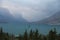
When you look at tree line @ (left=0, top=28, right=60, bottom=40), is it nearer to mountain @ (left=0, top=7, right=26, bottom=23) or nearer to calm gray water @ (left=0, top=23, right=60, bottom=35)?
calm gray water @ (left=0, top=23, right=60, bottom=35)

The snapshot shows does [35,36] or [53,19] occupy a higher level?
[53,19]

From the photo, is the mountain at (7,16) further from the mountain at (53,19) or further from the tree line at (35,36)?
the mountain at (53,19)

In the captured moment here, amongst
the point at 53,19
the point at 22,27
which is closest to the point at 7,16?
the point at 22,27

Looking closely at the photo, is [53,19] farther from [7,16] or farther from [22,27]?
[7,16]

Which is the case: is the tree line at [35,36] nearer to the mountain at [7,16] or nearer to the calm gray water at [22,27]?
the calm gray water at [22,27]

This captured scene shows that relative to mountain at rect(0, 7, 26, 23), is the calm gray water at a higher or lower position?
lower

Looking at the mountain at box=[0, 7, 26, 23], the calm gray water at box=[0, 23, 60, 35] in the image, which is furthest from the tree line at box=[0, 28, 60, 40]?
the mountain at box=[0, 7, 26, 23]

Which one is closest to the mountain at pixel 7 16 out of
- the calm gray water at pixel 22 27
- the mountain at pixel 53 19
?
the calm gray water at pixel 22 27

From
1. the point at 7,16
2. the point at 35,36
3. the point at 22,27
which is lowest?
the point at 35,36

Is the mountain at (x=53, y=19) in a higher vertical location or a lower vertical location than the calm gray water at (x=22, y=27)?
higher

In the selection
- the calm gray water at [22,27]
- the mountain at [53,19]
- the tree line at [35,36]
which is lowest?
the tree line at [35,36]

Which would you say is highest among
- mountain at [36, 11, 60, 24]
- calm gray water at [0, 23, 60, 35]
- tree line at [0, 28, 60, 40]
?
mountain at [36, 11, 60, 24]

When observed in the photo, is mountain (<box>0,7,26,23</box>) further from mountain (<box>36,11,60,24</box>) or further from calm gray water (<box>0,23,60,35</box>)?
mountain (<box>36,11,60,24</box>)

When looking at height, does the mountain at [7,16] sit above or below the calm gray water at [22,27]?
above
